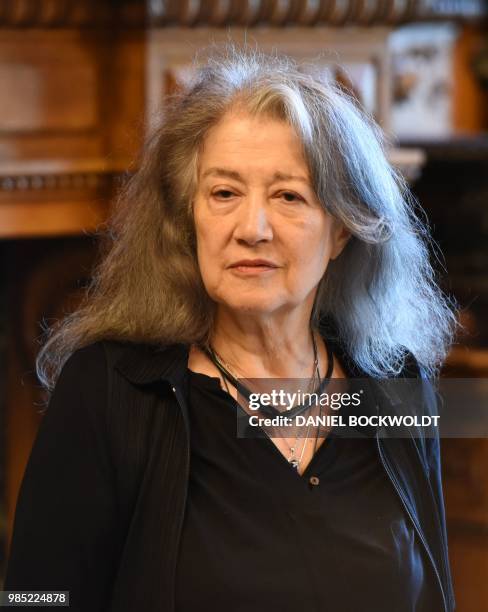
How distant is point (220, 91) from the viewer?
150 centimetres

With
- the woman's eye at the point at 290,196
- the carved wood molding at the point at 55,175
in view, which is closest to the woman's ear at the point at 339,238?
the woman's eye at the point at 290,196

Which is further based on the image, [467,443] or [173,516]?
[467,443]

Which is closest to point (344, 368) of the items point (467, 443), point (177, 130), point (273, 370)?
point (273, 370)

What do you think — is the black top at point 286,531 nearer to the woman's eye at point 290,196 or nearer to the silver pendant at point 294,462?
the silver pendant at point 294,462

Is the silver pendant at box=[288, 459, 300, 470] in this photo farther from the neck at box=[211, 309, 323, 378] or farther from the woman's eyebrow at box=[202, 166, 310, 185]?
the woman's eyebrow at box=[202, 166, 310, 185]

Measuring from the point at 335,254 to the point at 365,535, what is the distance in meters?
0.36

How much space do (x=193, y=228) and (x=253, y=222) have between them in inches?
5.4

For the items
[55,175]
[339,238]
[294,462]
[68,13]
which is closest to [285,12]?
[68,13]

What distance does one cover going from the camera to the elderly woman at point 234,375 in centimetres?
134

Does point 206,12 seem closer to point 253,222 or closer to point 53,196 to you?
point 53,196

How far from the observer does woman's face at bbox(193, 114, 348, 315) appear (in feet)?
4.65

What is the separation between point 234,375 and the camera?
149 centimetres

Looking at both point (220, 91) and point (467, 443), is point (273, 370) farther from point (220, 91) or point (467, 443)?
point (467, 443)

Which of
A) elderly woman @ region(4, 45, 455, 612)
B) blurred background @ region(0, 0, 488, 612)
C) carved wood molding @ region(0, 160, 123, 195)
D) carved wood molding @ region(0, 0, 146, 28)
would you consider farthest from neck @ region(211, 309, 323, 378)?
carved wood molding @ region(0, 0, 146, 28)
